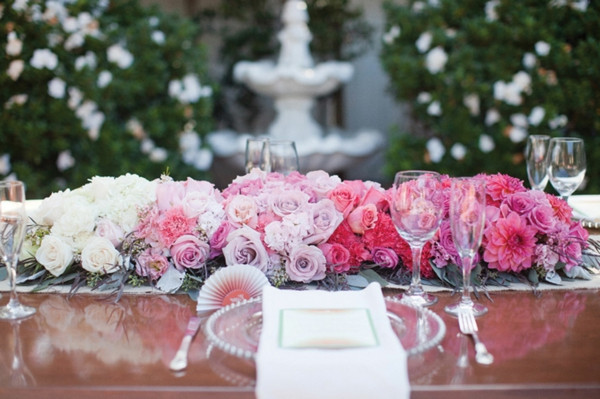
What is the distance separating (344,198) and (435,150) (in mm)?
2705

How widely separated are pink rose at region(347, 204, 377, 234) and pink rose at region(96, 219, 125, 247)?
18.5 inches

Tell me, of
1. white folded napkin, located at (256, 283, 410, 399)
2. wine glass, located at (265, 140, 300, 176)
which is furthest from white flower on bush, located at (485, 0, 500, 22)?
white folded napkin, located at (256, 283, 410, 399)

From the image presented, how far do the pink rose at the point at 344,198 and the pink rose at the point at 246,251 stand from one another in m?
0.18

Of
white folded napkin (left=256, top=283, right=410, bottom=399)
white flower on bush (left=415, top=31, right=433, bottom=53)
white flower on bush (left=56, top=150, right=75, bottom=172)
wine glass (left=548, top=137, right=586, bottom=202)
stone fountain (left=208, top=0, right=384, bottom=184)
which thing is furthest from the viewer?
stone fountain (left=208, top=0, right=384, bottom=184)

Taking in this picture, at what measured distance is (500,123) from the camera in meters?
3.88

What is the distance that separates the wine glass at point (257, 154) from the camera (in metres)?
1.88

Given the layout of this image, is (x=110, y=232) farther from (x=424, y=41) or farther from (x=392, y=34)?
(x=392, y=34)

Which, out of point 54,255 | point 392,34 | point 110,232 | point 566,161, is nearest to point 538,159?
point 566,161

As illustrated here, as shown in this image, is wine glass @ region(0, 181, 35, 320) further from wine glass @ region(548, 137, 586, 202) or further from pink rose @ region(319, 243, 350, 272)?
wine glass @ region(548, 137, 586, 202)

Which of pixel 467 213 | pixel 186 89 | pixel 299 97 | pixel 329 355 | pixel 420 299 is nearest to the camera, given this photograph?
Result: pixel 329 355

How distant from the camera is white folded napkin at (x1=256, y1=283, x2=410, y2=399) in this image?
92 centimetres

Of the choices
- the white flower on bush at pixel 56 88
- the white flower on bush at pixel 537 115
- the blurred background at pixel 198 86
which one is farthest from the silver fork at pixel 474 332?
the white flower on bush at pixel 56 88

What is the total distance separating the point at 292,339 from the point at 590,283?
0.71 m

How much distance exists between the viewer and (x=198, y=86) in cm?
417
